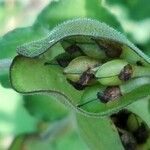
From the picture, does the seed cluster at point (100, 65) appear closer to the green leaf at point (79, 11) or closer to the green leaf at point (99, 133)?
the green leaf at point (99, 133)

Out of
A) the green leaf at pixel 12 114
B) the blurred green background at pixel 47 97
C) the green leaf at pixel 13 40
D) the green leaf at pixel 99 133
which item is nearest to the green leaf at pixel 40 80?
the green leaf at pixel 99 133

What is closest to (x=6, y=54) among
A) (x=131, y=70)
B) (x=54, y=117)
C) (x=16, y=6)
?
(x=54, y=117)

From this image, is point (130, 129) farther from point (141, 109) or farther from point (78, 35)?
point (78, 35)

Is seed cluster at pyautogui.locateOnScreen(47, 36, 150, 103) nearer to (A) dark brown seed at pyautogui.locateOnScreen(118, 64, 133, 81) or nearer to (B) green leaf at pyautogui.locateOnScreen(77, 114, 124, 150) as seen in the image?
(A) dark brown seed at pyautogui.locateOnScreen(118, 64, 133, 81)

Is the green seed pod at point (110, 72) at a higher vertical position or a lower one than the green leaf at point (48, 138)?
higher

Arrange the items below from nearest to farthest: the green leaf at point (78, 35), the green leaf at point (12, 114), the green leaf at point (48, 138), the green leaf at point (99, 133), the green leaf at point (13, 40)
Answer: the green leaf at point (78, 35) → the green leaf at point (99, 133) → the green leaf at point (13, 40) → the green leaf at point (48, 138) → the green leaf at point (12, 114)

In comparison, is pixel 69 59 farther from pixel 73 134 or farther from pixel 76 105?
pixel 73 134

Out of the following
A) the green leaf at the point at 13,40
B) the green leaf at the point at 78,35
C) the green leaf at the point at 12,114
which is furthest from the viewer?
the green leaf at the point at 12,114
